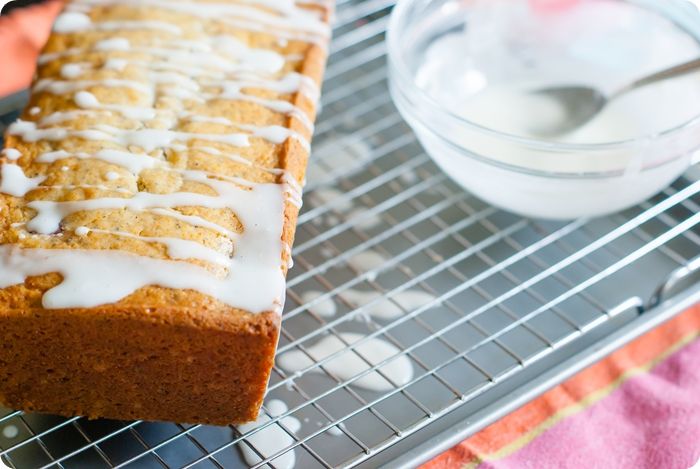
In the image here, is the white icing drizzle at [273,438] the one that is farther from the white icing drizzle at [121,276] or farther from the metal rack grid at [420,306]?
the white icing drizzle at [121,276]

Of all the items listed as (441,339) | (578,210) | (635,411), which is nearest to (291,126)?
(441,339)

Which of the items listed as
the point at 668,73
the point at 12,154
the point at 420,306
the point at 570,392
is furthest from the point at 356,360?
the point at 668,73

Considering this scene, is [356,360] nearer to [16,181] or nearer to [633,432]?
[633,432]

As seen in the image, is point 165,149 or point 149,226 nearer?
point 149,226

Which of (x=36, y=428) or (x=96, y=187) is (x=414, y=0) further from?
Answer: (x=36, y=428)

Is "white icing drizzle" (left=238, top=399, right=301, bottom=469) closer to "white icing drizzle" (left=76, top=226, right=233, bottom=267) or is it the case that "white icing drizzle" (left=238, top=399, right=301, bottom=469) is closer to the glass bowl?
"white icing drizzle" (left=76, top=226, right=233, bottom=267)
